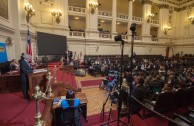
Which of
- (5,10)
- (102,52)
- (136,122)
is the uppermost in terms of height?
(5,10)

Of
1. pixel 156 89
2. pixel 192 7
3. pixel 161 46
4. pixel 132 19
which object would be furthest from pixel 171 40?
pixel 156 89

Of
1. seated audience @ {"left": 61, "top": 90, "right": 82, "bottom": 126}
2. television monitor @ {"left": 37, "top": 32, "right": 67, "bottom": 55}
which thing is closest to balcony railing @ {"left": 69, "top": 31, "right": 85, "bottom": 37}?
television monitor @ {"left": 37, "top": 32, "right": 67, "bottom": 55}

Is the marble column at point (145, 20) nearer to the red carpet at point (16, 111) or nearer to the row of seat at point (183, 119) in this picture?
the row of seat at point (183, 119)

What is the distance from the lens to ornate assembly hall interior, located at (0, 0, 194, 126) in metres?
3.04

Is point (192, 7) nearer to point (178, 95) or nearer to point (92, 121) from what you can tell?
point (178, 95)

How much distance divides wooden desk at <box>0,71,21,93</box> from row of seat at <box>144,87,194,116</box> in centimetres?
505

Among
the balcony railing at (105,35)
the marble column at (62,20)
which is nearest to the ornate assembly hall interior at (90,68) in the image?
the balcony railing at (105,35)

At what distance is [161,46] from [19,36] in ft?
63.5

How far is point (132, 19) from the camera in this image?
57.1 ft

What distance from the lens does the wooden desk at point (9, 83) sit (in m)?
4.64

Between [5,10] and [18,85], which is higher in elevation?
[5,10]

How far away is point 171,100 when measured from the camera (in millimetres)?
3590

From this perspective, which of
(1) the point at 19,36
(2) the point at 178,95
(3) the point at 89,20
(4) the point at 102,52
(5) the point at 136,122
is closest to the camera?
(5) the point at 136,122

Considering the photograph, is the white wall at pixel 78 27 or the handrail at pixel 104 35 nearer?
the white wall at pixel 78 27
